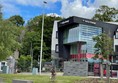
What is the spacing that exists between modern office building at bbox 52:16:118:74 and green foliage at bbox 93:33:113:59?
32.2 m

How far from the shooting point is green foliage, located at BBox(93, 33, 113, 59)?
2988 centimetres

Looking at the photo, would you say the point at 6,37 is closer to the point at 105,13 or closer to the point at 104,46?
the point at 104,46

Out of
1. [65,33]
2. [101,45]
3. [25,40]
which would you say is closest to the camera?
[101,45]

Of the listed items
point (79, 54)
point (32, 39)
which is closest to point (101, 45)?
point (79, 54)

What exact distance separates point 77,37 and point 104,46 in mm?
39388

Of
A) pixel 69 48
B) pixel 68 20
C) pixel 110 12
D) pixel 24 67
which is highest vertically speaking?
pixel 110 12

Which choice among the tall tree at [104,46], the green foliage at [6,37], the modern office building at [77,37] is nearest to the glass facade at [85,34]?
the modern office building at [77,37]

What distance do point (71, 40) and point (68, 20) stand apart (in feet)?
16.6

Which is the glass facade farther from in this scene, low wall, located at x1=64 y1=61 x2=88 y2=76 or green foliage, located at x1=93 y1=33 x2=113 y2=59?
green foliage, located at x1=93 y1=33 x2=113 y2=59

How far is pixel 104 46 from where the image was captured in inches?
1192

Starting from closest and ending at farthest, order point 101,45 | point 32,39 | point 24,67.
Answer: point 101,45 < point 24,67 < point 32,39

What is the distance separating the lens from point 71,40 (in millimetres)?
73250

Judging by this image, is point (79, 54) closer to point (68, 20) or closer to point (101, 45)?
point (68, 20)

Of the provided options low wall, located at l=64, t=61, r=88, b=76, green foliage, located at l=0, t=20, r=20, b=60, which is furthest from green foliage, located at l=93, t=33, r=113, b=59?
low wall, located at l=64, t=61, r=88, b=76
